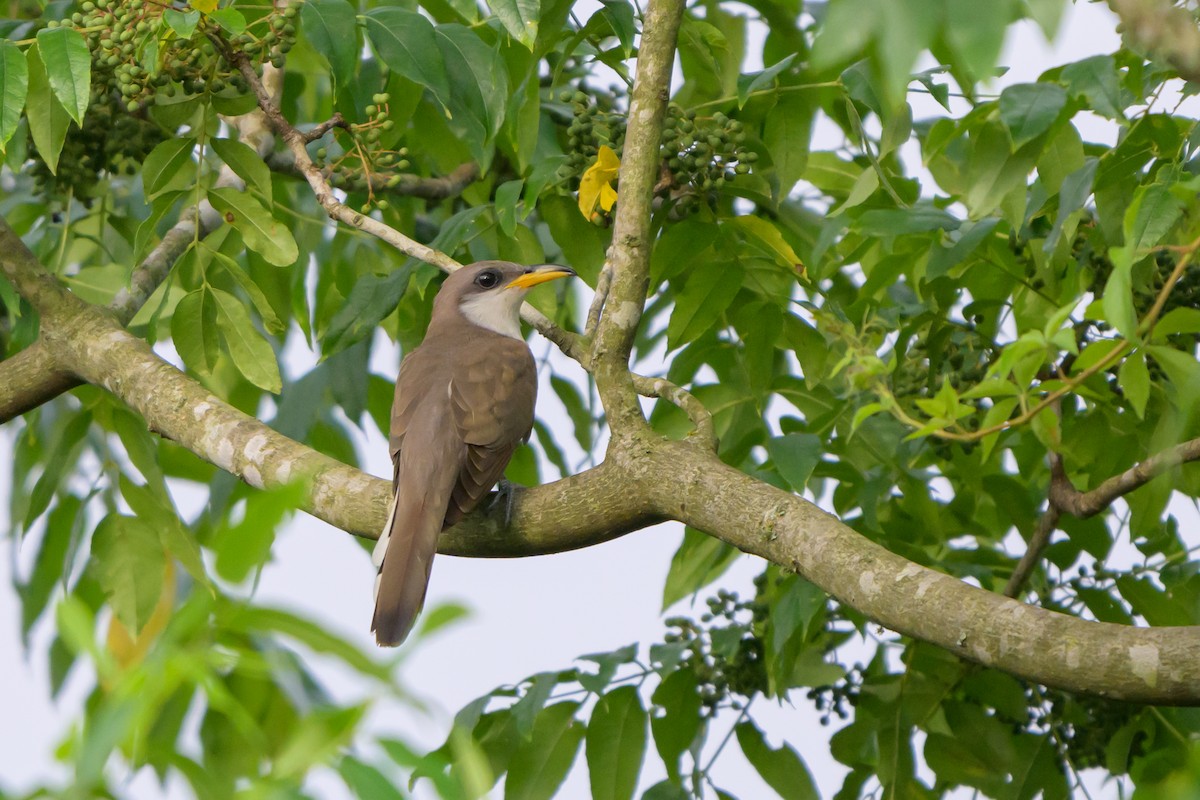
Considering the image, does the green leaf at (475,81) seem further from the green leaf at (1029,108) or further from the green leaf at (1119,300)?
the green leaf at (1119,300)

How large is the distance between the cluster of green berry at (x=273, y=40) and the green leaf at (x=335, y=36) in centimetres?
24

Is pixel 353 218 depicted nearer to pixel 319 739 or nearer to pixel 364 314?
pixel 364 314

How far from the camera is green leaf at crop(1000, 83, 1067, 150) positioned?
320 centimetres

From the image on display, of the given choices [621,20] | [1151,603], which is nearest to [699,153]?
[621,20]

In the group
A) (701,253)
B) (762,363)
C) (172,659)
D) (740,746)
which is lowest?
(172,659)

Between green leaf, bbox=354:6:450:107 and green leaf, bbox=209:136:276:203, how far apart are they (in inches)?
26.0

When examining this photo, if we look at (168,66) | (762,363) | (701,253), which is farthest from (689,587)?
(168,66)

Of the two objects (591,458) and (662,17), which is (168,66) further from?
(591,458)

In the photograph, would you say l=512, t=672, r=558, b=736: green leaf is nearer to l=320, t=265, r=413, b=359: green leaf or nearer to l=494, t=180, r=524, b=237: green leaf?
l=320, t=265, r=413, b=359: green leaf

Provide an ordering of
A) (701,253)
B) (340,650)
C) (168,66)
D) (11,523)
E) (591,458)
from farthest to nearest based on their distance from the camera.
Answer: (591,458) < (11,523) < (701,253) < (168,66) < (340,650)

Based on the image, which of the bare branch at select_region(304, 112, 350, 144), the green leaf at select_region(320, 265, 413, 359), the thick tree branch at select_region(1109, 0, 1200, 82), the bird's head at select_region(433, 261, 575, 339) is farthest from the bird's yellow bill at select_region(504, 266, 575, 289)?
the thick tree branch at select_region(1109, 0, 1200, 82)

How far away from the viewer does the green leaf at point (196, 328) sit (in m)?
4.12

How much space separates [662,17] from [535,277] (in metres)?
1.72

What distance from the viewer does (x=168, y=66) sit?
396 centimetres
